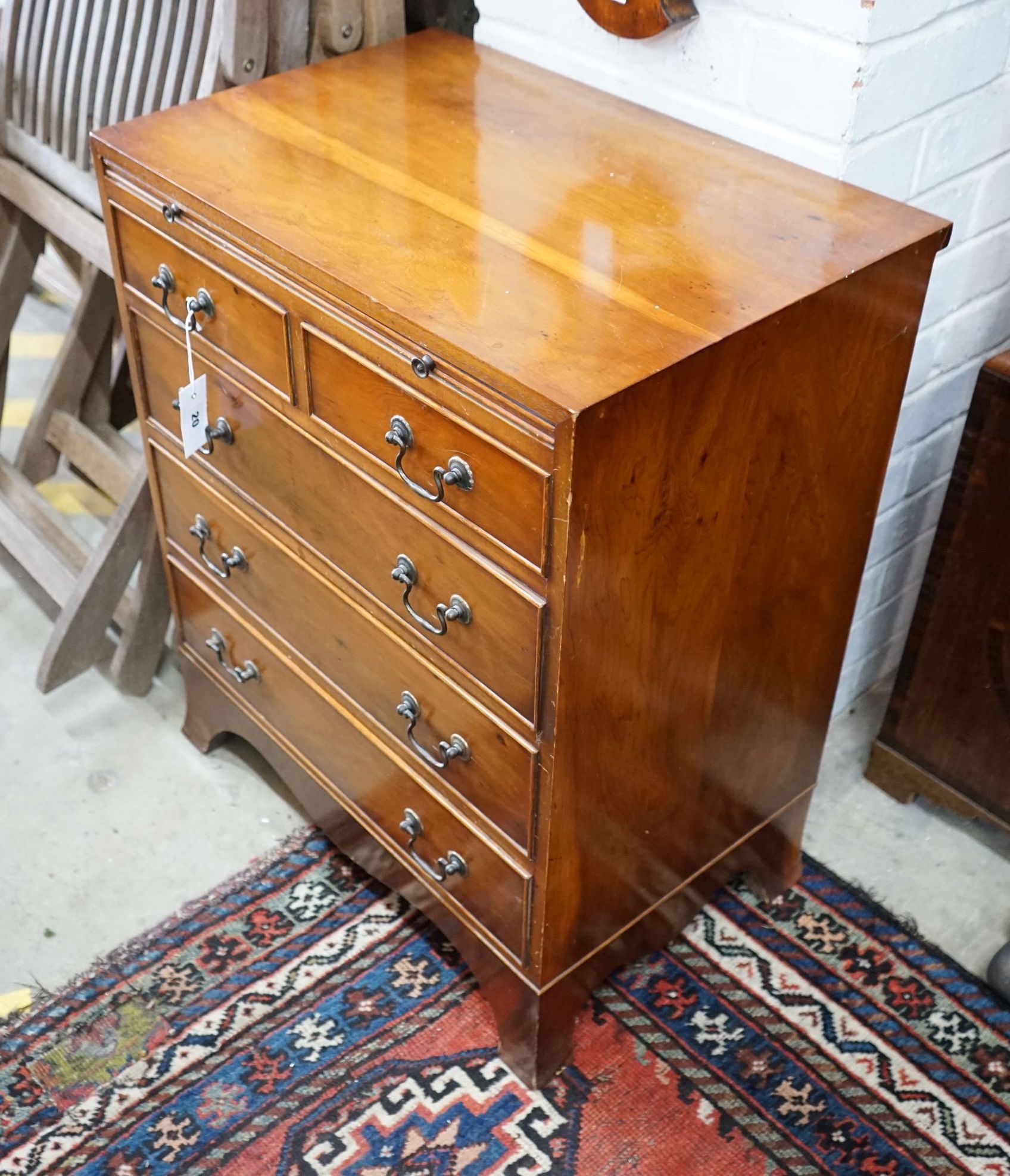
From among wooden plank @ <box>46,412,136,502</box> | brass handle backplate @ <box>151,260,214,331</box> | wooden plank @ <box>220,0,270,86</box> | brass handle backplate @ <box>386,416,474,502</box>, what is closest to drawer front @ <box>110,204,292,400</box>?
brass handle backplate @ <box>151,260,214,331</box>

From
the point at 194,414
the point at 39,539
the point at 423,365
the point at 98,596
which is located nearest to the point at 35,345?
the point at 39,539

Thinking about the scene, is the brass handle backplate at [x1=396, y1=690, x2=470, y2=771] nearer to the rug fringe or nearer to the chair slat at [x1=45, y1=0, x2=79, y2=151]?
the rug fringe

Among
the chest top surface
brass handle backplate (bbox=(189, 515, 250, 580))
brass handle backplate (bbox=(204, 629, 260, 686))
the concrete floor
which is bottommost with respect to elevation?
the concrete floor

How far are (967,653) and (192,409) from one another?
3.62ft

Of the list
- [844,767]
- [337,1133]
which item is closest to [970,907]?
[844,767]

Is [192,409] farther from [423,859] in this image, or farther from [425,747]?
[423,859]

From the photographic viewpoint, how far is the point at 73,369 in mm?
2406

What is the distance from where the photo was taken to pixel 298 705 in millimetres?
1764

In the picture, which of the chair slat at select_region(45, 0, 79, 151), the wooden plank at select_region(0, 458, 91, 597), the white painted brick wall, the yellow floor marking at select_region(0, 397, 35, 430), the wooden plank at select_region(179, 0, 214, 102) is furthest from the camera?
the yellow floor marking at select_region(0, 397, 35, 430)

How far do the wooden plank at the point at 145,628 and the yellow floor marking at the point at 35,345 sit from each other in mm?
1053

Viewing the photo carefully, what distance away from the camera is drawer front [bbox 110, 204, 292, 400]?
139cm

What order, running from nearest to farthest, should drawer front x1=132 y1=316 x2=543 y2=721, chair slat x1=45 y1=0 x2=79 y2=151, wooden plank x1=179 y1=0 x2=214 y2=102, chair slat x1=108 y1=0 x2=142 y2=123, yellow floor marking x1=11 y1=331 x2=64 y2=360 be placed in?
1. drawer front x1=132 y1=316 x2=543 y2=721
2. wooden plank x1=179 y1=0 x2=214 y2=102
3. chair slat x1=108 y1=0 x2=142 y2=123
4. chair slat x1=45 y1=0 x2=79 y2=151
5. yellow floor marking x1=11 y1=331 x2=64 y2=360

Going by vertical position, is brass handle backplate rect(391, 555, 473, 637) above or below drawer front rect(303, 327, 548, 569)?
below

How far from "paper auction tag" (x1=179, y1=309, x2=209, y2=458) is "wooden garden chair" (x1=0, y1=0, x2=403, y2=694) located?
16.9 inches
